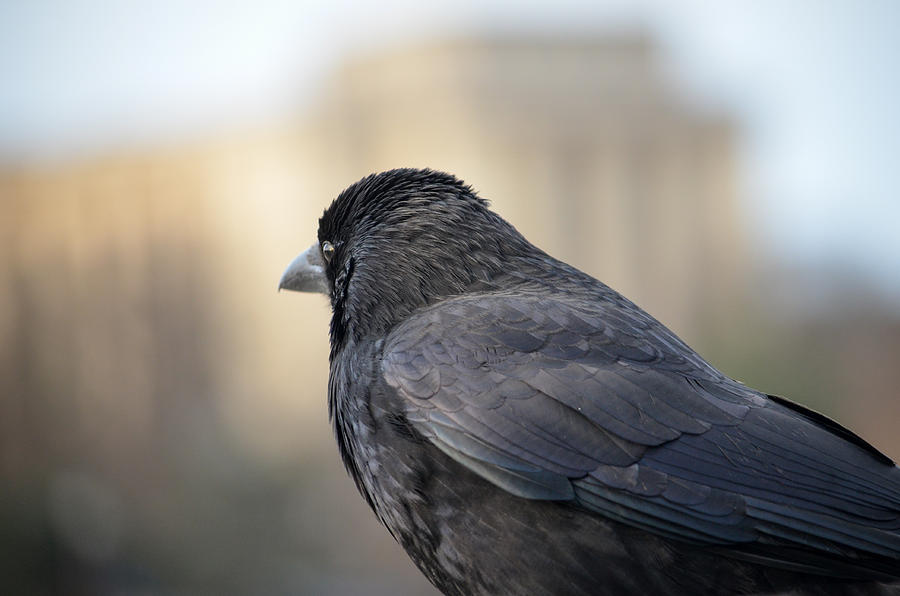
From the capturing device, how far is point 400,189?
3.32 metres

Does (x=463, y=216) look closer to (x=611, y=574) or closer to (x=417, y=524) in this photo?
(x=417, y=524)

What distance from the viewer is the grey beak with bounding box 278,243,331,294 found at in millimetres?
3635

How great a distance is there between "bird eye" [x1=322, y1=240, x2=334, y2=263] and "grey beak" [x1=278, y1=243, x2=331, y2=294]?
0.14ft

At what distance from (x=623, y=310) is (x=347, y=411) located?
988 millimetres

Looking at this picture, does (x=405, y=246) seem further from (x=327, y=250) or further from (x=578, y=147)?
(x=578, y=147)

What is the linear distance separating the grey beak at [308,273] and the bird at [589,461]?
2.25ft

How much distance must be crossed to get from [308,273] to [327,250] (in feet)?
0.55

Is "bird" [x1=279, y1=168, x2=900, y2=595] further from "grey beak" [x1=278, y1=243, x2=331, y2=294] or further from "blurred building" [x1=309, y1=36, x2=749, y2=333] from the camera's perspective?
"blurred building" [x1=309, y1=36, x2=749, y2=333]

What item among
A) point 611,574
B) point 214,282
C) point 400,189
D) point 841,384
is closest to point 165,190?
point 214,282

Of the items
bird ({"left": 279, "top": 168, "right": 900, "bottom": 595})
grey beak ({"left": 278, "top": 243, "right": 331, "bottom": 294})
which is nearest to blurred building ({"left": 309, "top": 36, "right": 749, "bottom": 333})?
grey beak ({"left": 278, "top": 243, "right": 331, "bottom": 294})

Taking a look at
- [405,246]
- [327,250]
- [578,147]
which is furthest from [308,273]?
[578,147]

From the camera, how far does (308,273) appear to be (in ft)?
12.0

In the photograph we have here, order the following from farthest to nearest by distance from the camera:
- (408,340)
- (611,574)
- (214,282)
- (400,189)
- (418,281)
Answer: (214,282) < (400,189) < (418,281) < (408,340) < (611,574)

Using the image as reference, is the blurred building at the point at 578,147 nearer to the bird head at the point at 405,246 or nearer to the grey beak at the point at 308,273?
the grey beak at the point at 308,273
